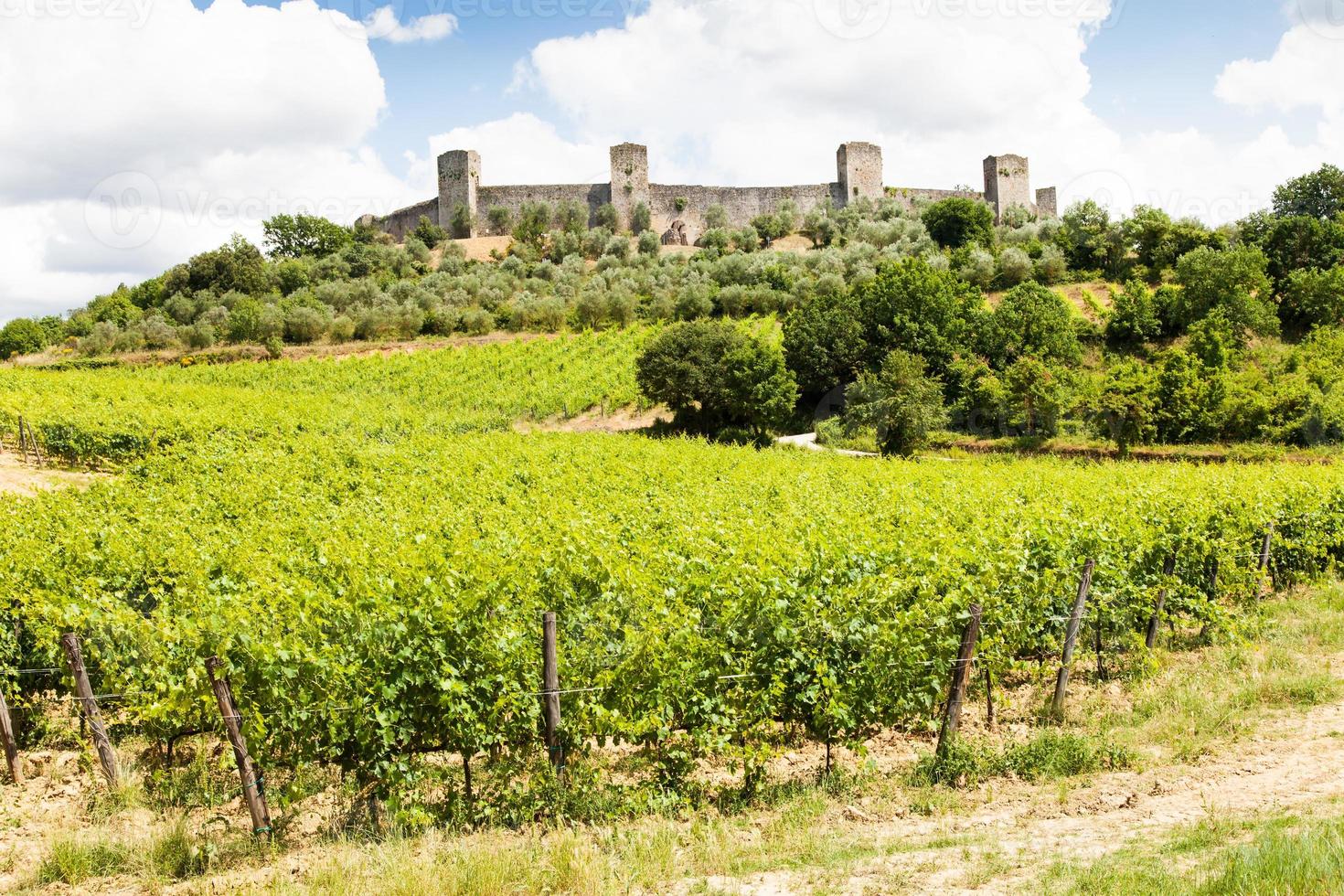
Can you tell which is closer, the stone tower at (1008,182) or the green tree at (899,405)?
the green tree at (899,405)

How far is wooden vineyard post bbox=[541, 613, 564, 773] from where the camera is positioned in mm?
6004

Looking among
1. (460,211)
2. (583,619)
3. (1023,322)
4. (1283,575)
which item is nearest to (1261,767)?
(583,619)

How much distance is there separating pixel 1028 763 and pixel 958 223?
53879mm

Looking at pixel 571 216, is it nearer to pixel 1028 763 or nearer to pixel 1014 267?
pixel 1014 267

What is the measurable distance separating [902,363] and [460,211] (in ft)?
147

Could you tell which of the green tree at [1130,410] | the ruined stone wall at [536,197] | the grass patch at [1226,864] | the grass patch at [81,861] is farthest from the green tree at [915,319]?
the ruined stone wall at [536,197]

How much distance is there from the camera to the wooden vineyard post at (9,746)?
6509 millimetres

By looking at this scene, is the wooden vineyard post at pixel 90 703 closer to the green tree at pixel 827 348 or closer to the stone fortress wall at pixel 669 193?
the green tree at pixel 827 348

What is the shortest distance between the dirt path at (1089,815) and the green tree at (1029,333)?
28810 millimetres

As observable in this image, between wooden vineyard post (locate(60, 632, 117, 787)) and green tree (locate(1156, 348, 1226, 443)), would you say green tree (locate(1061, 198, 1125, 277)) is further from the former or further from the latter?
wooden vineyard post (locate(60, 632, 117, 787))

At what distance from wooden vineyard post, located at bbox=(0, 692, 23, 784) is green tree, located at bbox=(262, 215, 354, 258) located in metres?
66.2

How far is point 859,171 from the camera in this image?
223ft

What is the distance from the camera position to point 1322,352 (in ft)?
104

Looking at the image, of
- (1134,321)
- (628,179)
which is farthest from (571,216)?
(1134,321)
